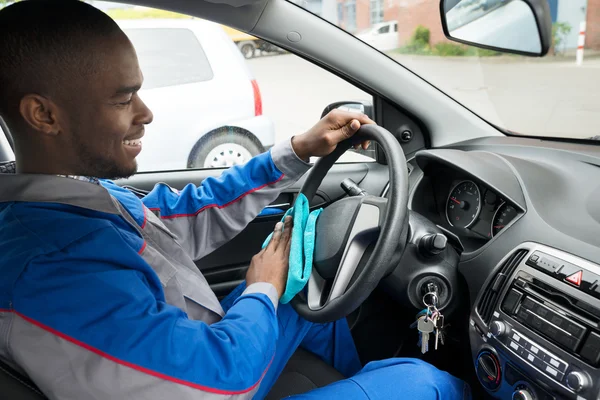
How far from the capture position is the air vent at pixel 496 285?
1.24m

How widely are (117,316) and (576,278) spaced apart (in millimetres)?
914

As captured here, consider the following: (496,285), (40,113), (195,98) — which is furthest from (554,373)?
(195,98)

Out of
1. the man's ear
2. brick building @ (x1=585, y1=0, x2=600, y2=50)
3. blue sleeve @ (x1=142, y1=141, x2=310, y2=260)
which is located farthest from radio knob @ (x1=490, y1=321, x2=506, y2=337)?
brick building @ (x1=585, y1=0, x2=600, y2=50)

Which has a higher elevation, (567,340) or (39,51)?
(39,51)

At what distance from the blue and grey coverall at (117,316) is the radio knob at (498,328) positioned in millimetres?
168

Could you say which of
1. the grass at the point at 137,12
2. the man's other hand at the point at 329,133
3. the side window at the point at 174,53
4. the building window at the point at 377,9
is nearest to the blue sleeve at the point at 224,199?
the man's other hand at the point at 329,133

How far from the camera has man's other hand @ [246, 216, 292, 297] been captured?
→ 1.24 m

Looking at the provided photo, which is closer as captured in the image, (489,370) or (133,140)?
(133,140)

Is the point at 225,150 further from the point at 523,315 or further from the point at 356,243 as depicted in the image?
the point at 523,315

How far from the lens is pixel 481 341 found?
128cm

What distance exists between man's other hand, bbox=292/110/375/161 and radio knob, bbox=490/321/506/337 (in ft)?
1.82

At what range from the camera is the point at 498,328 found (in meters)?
1.20

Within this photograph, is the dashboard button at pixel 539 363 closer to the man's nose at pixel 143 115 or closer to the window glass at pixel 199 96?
the man's nose at pixel 143 115

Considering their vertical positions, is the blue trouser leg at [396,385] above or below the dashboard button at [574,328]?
below
